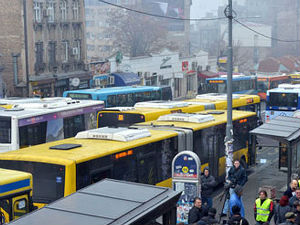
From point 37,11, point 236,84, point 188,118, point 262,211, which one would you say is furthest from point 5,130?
point 236,84

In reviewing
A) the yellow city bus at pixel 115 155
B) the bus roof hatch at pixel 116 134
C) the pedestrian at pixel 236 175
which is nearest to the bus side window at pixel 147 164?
the yellow city bus at pixel 115 155

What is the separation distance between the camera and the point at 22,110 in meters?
18.8

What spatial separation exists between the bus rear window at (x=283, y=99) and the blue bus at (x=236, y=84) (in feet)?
43.6

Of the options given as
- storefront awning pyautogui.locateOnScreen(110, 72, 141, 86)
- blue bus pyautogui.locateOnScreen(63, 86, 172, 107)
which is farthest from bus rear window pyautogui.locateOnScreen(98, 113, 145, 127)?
storefront awning pyautogui.locateOnScreen(110, 72, 141, 86)

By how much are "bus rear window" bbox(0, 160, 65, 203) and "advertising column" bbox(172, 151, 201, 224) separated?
3.59 meters

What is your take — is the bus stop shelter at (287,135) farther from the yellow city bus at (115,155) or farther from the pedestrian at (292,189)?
the pedestrian at (292,189)

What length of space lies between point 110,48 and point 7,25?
71.7 metres

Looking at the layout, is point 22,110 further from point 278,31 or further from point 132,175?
point 278,31

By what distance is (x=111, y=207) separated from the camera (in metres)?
7.02

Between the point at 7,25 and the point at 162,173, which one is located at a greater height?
the point at 7,25

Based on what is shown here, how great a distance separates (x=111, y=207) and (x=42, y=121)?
1201 cm

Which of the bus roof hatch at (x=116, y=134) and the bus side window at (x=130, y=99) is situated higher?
the bus roof hatch at (x=116, y=134)

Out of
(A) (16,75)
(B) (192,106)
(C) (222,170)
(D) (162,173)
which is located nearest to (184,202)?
(D) (162,173)

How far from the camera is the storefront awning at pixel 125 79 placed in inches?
1999
